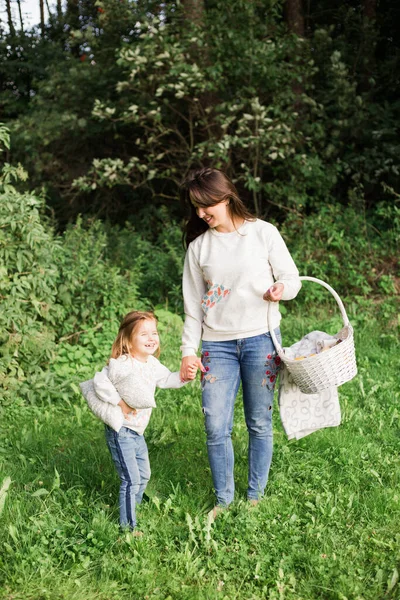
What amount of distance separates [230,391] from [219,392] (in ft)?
0.24

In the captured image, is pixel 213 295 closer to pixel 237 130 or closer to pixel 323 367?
pixel 323 367

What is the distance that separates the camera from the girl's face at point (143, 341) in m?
3.25

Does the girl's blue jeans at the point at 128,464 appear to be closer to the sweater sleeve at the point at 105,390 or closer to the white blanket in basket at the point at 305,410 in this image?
the sweater sleeve at the point at 105,390

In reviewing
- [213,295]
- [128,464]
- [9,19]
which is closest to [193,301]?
[213,295]

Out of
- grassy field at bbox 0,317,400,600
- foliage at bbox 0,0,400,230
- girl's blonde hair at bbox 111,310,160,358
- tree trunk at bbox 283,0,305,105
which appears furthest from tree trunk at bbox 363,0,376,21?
girl's blonde hair at bbox 111,310,160,358

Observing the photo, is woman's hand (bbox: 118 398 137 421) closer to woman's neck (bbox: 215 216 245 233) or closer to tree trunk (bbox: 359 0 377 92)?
woman's neck (bbox: 215 216 245 233)

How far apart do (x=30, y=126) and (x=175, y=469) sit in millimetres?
7706

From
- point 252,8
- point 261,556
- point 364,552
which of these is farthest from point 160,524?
point 252,8

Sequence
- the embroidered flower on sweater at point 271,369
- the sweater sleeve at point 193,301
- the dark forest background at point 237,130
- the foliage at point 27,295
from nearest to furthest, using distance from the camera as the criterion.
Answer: the embroidered flower on sweater at point 271,369
the sweater sleeve at point 193,301
the foliage at point 27,295
the dark forest background at point 237,130

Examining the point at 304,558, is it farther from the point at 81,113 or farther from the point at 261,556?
the point at 81,113

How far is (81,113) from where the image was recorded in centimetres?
1030

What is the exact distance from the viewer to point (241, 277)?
329 centimetres

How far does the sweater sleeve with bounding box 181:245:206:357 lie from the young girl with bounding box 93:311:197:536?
0.23 meters

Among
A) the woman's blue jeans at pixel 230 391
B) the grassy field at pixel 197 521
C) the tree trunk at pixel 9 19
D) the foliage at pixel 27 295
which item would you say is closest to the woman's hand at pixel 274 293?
the woman's blue jeans at pixel 230 391
